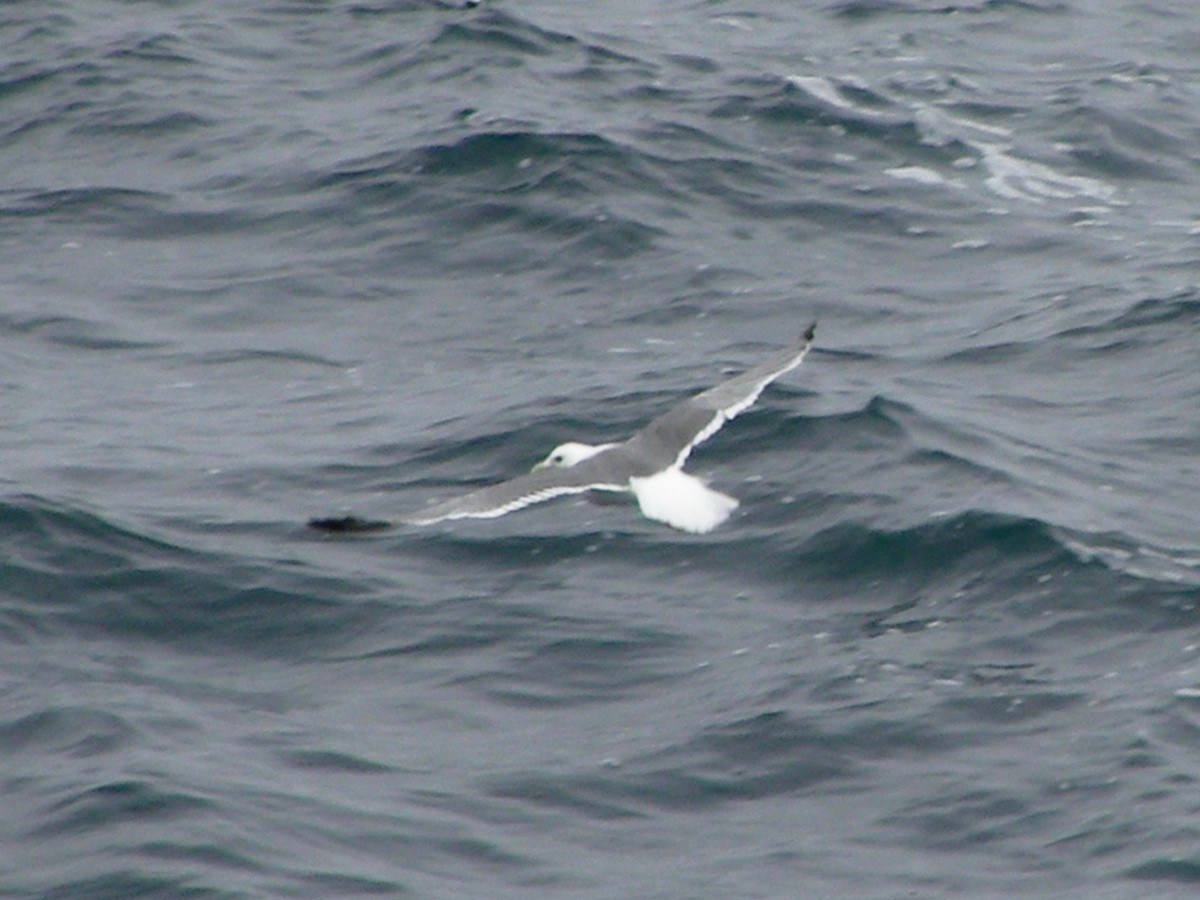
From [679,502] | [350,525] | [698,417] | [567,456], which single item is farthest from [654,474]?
[350,525]

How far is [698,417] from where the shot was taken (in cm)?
1362

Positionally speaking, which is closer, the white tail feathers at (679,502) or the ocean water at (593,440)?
the ocean water at (593,440)

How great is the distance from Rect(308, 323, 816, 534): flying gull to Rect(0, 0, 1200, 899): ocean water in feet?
2.58

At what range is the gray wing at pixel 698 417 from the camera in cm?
1322

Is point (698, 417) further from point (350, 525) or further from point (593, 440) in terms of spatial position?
point (350, 525)

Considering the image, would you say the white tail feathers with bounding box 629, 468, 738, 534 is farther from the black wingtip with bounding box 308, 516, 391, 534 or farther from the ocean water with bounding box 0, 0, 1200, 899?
the black wingtip with bounding box 308, 516, 391, 534

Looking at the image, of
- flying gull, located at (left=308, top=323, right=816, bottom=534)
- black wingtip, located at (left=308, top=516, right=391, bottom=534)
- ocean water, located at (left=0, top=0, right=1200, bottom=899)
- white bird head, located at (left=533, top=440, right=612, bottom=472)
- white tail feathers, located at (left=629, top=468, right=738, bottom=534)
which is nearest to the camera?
black wingtip, located at (left=308, top=516, right=391, bottom=534)

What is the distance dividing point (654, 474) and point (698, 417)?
0.81 metres

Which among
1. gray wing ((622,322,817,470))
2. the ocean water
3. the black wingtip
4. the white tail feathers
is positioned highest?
the black wingtip

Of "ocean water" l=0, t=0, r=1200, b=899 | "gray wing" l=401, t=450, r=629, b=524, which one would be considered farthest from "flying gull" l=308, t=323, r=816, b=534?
"ocean water" l=0, t=0, r=1200, b=899

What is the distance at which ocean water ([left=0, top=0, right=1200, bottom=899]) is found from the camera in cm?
1127

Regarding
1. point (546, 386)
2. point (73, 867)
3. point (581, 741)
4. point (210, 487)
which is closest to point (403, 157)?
point (546, 386)

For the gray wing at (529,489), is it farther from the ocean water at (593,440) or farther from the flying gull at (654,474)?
the ocean water at (593,440)

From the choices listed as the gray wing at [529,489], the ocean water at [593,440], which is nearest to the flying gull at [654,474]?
the gray wing at [529,489]
